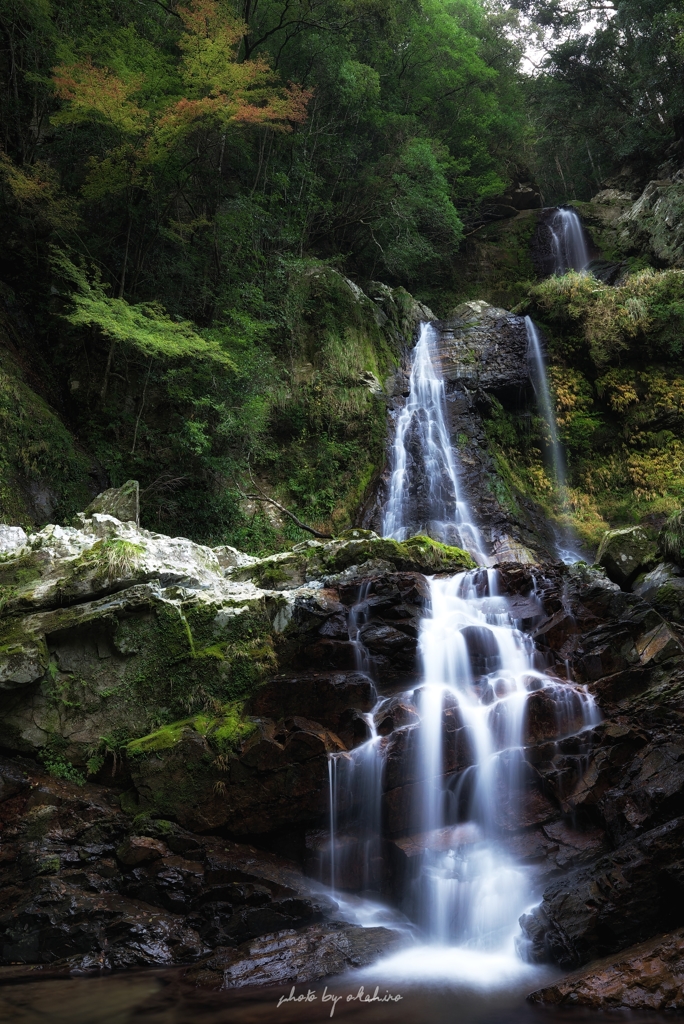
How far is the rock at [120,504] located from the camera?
33.0 feet

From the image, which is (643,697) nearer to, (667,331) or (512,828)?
(512,828)

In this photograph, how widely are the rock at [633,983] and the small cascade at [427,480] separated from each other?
7.84 m

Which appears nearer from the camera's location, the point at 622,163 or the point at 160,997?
the point at 160,997

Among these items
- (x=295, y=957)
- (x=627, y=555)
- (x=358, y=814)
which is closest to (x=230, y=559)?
(x=358, y=814)

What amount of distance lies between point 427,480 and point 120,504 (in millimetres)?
6772

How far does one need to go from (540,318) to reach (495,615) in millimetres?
12047

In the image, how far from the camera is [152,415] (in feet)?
44.2

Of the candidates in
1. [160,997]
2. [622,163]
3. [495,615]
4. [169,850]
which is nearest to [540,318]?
[622,163]

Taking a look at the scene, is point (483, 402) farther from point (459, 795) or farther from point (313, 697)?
point (459, 795)

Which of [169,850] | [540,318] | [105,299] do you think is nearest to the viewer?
[169,850]

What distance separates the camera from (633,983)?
4109 millimetres

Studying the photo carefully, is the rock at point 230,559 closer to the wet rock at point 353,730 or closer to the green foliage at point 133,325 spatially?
the wet rock at point 353,730

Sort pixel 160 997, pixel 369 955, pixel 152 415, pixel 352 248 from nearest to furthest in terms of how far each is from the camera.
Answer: pixel 160 997 → pixel 369 955 → pixel 152 415 → pixel 352 248

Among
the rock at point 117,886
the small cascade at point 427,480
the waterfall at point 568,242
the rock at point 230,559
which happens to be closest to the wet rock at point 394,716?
the rock at point 117,886
